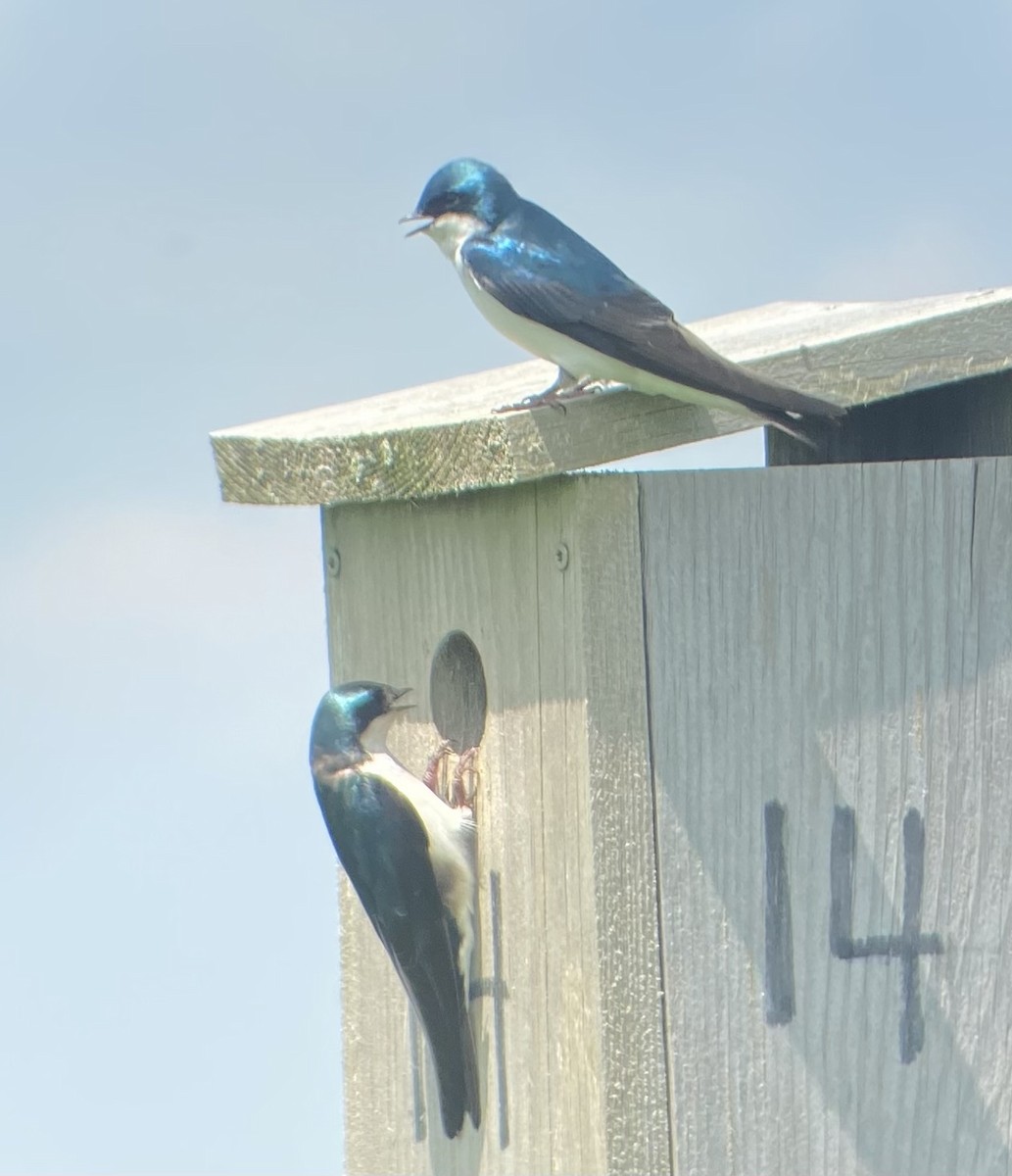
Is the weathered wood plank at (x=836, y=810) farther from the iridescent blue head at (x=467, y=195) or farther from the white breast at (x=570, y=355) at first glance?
the iridescent blue head at (x=467, y=195)

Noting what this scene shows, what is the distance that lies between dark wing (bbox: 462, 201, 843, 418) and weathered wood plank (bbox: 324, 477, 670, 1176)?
6.6 inches

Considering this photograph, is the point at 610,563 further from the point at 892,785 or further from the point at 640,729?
the point at 892,785

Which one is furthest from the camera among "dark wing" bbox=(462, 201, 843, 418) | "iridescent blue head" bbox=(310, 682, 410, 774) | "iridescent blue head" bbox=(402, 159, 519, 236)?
"iridescent blue head" bbox=(310, 682, 410, 774)

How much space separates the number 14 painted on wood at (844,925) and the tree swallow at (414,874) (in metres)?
0.48

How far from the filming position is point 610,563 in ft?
8.64

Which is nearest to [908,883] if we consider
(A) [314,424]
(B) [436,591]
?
(B) [436,591]

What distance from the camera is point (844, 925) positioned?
2.75 meters

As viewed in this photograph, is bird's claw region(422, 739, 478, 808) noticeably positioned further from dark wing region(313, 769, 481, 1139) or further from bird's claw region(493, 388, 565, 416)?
bird's claw region(493, 388, 565, 416)

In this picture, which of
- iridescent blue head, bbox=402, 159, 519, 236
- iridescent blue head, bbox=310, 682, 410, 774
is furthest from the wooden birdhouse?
iridescent blue head, bbox=402, 159, 519, 236

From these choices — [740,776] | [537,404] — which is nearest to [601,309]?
[537,404]

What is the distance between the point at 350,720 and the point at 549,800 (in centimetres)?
41

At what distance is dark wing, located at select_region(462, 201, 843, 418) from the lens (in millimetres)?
2598

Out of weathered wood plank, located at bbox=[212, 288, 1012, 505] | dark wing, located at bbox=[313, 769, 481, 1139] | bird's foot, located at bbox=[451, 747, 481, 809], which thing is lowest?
dark wing, located at bbox=[313, 769, 481, 1139]

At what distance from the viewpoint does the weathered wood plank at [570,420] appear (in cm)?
263
